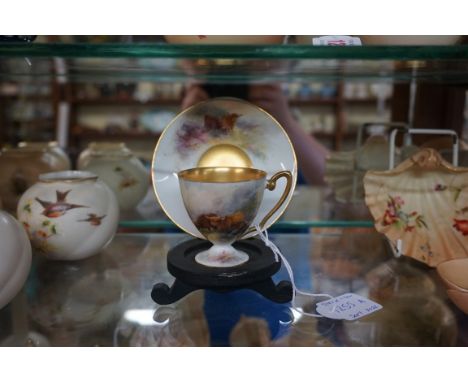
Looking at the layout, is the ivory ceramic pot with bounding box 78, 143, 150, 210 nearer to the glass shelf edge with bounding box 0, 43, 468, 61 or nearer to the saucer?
the saucer

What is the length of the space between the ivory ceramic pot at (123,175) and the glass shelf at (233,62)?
0.15 m

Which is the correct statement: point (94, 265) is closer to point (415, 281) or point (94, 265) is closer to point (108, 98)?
point (415, 281)

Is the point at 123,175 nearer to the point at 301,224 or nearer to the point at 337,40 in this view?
the point at 301,224

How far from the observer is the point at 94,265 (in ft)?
2.13

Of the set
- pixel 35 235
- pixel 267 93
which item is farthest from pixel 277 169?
pixel 267 93

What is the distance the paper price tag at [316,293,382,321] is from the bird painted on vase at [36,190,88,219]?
13.4 inches

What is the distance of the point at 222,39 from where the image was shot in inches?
20.0

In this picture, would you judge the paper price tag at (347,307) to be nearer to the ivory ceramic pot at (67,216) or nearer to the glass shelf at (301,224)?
the glass shelf at (301,224)

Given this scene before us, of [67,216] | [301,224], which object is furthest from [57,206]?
[301,224]

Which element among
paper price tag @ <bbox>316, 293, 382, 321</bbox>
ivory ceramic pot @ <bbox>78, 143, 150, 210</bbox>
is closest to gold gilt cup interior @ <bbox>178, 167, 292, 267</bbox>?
paper price tag @ <bbox>316, 293, 382, 321</bbox>

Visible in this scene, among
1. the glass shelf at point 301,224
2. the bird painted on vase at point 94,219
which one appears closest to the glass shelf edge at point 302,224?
the glass shelf at point 301,224

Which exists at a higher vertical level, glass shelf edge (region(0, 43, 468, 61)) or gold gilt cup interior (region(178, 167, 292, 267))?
glass shelf edge (region(0, 43, 468, 61))

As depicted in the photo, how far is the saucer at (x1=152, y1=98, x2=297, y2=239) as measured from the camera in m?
0.67

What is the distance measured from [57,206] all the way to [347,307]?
0.39 meters
